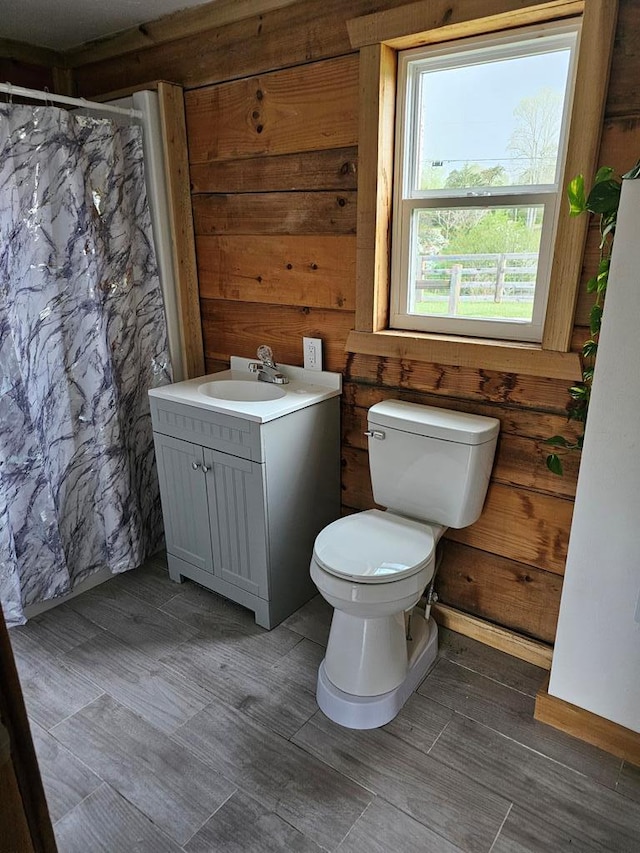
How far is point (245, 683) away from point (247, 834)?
50 centimetres

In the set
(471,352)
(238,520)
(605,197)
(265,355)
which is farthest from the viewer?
(265,355)

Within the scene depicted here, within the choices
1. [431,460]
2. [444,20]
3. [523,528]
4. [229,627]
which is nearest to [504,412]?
[431,460]

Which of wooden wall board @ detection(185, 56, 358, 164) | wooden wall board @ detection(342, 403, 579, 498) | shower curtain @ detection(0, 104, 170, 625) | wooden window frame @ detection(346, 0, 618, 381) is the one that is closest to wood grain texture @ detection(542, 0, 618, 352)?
wooden window frame @ detection(346, 0, 618, 381)

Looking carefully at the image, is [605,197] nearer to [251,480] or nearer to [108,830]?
[251,480]

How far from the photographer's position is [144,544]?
2584 mm

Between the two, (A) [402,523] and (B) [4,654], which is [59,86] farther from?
(B) [4,654]

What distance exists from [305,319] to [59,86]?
170cm

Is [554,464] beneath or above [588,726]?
above

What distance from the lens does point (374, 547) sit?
173 cm

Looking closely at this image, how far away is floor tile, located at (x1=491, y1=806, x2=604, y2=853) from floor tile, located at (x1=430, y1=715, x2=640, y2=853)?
15 millimetres

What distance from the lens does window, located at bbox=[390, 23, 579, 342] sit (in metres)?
1.64

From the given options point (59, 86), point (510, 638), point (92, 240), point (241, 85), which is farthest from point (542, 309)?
point (59, 86)

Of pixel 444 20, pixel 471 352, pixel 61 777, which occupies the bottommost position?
pixel 61 777

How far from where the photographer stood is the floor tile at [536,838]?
1.37m
